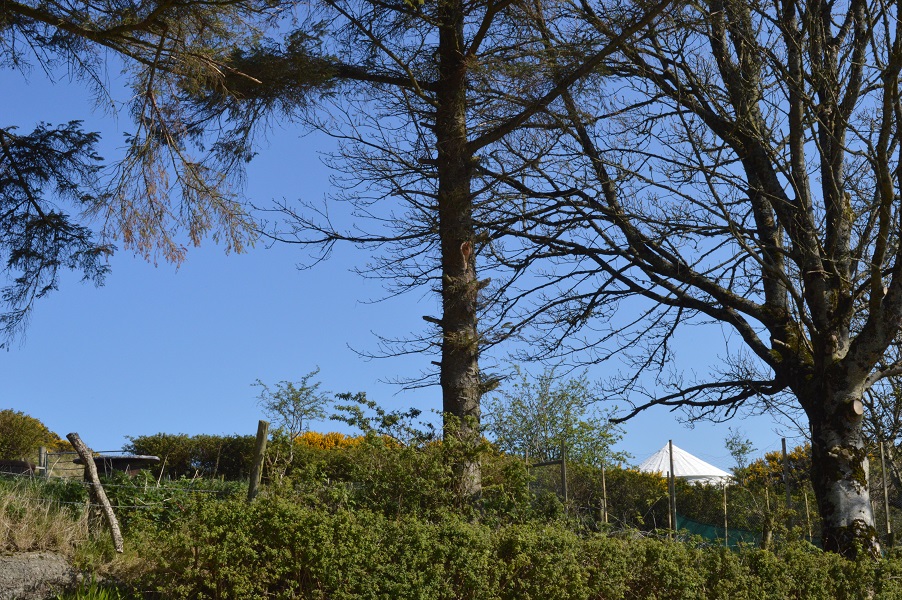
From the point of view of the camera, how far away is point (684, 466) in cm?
1911

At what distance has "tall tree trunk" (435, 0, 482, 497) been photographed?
8.21 metres

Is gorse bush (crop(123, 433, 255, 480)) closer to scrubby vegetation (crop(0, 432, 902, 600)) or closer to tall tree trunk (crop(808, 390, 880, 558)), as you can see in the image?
scrubby vegetation (crop(0, 432, 902, 600))

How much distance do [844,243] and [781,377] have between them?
163 cm

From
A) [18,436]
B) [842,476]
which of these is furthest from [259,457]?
[18,436]

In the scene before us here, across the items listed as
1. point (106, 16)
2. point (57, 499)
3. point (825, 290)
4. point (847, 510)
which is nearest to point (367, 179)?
point (106, 16)

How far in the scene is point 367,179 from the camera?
30.1 feet

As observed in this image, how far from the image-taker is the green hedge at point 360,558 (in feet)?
16.3

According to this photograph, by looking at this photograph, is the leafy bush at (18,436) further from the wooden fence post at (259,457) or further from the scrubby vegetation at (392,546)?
the wooden fence post at (259,457)

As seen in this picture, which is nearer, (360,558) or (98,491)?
(360,558)

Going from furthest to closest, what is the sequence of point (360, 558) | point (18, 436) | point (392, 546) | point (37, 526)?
point (18, 436) → point (37, 526) → point (392, 546) → point (360, 558)

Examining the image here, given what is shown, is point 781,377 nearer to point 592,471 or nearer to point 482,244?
point 482,244

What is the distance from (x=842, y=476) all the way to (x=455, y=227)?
4.62 meters

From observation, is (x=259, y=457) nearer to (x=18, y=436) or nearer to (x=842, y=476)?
(x=842, y=476)

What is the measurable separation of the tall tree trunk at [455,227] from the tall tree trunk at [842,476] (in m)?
3.57
